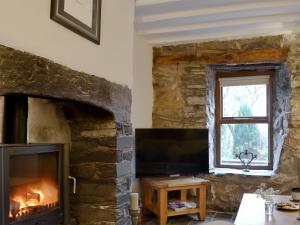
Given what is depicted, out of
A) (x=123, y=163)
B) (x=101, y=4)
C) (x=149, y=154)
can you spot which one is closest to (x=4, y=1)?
(x=101, y=4)

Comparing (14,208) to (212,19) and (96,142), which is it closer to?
(96,142)

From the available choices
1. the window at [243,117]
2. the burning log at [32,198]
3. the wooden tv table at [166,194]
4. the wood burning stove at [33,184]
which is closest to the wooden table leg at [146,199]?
the wooden tv table at [166,194]

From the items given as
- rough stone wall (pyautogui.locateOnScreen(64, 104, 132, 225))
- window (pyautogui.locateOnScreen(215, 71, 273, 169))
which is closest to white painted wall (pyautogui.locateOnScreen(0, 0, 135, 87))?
rough stone wall (pyautogui.locateOnScreen(64, 104, 132, 225))

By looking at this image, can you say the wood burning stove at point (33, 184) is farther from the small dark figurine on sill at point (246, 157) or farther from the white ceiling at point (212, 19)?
the small dark figurine on sill at point (246, 157)

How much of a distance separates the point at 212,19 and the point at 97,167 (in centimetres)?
212

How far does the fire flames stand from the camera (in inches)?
65.8

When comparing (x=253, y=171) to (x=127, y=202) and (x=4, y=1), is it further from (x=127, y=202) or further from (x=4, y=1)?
(x=4, y=1)

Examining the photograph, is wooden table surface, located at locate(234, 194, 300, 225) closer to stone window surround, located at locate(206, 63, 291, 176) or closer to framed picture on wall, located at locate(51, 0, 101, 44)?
stone window surround, located at locate(206, 63, 291, 176)

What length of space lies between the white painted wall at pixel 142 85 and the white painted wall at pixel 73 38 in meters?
A: 1.37

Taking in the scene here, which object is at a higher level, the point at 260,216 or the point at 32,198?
the point at 32,198

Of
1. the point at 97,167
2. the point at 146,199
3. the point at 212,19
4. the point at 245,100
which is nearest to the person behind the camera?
the point at 97,167

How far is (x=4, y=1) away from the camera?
1.40m

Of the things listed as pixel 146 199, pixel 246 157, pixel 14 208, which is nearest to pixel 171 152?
pixel 146 199

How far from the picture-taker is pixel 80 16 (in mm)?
1952
